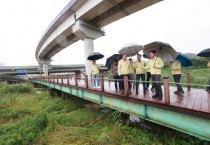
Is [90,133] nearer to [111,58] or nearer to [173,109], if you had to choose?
[111,58]

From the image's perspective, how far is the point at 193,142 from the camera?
5.70 m

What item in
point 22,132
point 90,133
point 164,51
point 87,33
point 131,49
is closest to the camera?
point 164,51

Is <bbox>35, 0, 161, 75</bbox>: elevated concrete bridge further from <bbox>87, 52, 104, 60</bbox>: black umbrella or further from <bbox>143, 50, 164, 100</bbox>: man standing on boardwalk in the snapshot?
<bbox>143, 50, 164, 100</bbox>: man standing on boardwalk

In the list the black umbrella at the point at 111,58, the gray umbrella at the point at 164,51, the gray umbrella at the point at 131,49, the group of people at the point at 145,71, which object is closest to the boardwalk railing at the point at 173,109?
the group of people at the point at 145,71

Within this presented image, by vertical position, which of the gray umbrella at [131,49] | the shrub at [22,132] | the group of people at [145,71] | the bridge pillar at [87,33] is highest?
the bridge pillar at [87,33]

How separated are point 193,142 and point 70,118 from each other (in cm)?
606

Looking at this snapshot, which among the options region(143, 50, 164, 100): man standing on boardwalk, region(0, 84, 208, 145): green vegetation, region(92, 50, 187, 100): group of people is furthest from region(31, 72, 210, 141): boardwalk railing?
region(0, 84, 208, 145): green vegetation

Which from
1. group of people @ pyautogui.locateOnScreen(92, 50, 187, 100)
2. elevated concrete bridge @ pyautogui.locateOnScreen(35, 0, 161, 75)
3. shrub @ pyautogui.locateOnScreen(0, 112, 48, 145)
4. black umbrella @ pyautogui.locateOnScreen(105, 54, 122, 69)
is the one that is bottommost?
shrub @ pyautogui.locateOnScreen(0, 112, 48, 145)

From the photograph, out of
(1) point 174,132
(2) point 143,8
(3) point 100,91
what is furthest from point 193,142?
(2) point 143,8

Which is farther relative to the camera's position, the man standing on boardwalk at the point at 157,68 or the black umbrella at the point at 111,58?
the black umbrella at the point at 111,58

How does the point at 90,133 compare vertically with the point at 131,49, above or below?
below

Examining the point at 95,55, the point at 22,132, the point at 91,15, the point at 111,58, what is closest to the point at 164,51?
the point at 111,58

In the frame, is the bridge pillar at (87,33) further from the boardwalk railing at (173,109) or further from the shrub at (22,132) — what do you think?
the boardwalk railing at (173,109)

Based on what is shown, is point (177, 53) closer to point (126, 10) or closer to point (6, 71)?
point (126, 10)
